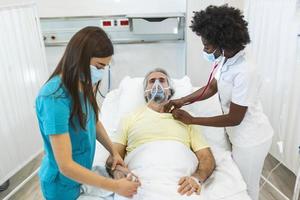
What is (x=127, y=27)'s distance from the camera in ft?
8.82

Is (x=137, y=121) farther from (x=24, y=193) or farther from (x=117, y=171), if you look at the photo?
(x=24, y=193)

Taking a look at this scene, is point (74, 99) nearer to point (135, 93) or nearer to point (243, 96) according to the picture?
point (243, 96)

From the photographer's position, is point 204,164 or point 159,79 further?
point 159,79

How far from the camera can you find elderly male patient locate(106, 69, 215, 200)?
4.62 ft

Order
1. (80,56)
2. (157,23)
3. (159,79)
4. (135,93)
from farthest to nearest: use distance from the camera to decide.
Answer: (157,23) → (135,93) → (159,79) → (80,56)

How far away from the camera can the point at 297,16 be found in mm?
1818

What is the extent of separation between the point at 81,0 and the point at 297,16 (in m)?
1.79

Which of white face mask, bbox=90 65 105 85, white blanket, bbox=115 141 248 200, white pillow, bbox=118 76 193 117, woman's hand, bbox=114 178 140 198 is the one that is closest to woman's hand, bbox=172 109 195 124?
white blanket, bbox=115 141 248 200

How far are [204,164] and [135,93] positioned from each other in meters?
0.82

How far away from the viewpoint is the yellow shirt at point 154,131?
5.62ft

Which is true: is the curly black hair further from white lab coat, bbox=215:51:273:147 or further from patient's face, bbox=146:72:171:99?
patient's face, bbox=146:72:171:99

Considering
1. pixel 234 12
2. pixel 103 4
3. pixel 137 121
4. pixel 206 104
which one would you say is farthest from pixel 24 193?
pixel 234 12

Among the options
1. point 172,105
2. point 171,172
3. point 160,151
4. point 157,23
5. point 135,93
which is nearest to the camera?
point 171,172

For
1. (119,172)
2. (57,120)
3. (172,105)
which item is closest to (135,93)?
(172,105)
